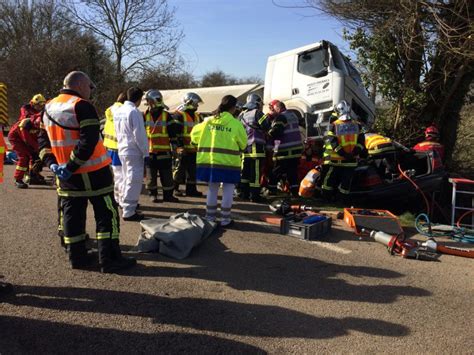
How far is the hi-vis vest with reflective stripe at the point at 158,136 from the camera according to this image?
24.8 feet

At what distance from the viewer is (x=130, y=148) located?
6375 mm

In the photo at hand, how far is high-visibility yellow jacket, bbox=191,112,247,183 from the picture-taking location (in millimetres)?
5957

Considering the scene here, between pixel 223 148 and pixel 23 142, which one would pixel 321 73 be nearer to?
pixel 223 148

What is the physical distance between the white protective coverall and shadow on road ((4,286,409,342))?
2.52 metres

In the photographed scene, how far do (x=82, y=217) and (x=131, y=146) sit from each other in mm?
2075

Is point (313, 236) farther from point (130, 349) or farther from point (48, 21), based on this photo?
point (48, 21)

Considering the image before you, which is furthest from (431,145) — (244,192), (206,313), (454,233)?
Answer: (206,313)

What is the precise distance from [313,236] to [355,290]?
1.69 meters

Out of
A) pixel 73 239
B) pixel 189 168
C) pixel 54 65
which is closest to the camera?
pixel 73 239

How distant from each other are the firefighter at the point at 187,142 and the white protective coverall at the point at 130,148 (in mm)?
1699

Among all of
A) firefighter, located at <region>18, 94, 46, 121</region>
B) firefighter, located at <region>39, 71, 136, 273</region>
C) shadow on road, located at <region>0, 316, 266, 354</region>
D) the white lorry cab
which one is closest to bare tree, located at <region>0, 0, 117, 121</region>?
firefighter, located at <region>18, 94, 46, 121</region>

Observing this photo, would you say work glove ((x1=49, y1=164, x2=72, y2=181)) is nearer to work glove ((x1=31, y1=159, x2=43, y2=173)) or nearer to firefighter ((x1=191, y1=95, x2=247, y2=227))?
firefighter ((x1=191, y1=95, x2=247, y2=227))

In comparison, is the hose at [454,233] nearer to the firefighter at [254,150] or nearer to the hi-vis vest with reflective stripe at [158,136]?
the firefighter at [254,150]

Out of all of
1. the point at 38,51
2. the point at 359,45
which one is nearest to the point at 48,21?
the point at 38,51
